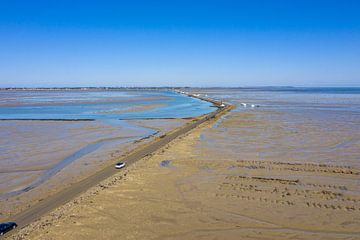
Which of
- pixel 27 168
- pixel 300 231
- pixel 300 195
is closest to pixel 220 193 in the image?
pixel 300 195

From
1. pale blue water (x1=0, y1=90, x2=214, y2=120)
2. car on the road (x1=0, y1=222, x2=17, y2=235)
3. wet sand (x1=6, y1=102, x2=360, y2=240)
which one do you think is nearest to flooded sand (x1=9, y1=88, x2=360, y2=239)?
wet sand (x1=6, y1=102, x2=360, y2=240)

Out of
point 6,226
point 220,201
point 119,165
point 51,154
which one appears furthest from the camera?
point 51,154

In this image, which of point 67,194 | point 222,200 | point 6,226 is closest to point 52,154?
point 67,194

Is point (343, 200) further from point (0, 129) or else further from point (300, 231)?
point (0, 129)

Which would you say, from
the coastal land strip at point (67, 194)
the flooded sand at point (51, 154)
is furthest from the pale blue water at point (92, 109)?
the coastal land strip at point (67, 194)

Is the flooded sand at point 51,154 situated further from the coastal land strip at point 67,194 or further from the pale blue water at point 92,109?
the pale blue water at point 92,109

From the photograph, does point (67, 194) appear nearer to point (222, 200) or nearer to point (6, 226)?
point (6, 226)

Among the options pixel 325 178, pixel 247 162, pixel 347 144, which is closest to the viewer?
pixel 325 178
